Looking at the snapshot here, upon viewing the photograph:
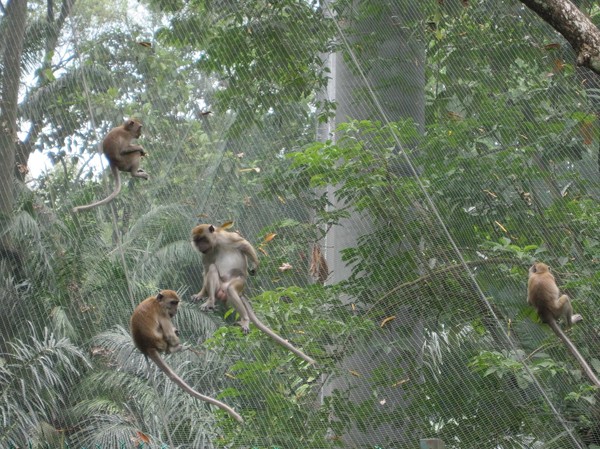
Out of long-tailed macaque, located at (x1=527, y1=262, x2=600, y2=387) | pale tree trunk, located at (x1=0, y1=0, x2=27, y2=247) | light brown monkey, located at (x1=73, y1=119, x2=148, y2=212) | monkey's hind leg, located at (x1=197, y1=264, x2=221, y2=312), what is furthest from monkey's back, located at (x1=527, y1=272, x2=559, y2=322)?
pale tree trunk, located at (x1=0, y1=0, x2=27, y2=247)

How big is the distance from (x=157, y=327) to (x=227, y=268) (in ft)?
1.89

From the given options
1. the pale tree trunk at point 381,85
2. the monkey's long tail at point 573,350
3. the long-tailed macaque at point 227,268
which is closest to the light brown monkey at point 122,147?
the long-tailed macaque at point 227,268

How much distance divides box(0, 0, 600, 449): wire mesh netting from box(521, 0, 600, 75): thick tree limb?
5.64ft

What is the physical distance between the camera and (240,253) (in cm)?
593

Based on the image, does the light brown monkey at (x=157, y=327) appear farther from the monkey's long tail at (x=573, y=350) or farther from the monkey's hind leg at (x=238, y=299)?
the monkey's long tail at (x=573, y=350)

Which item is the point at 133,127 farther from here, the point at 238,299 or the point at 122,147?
the point at 238,299

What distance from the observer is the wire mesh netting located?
643cm

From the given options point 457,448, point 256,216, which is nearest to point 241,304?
point 256,216

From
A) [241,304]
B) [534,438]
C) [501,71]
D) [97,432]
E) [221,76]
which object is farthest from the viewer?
[97,432]

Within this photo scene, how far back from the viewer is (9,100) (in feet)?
25.0

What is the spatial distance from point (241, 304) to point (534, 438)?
2.20 metres

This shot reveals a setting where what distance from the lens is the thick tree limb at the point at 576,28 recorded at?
473 cm

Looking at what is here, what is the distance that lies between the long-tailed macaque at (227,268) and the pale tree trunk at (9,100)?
230 centimetres

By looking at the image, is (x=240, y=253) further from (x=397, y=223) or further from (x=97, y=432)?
(x=97, y=432)
